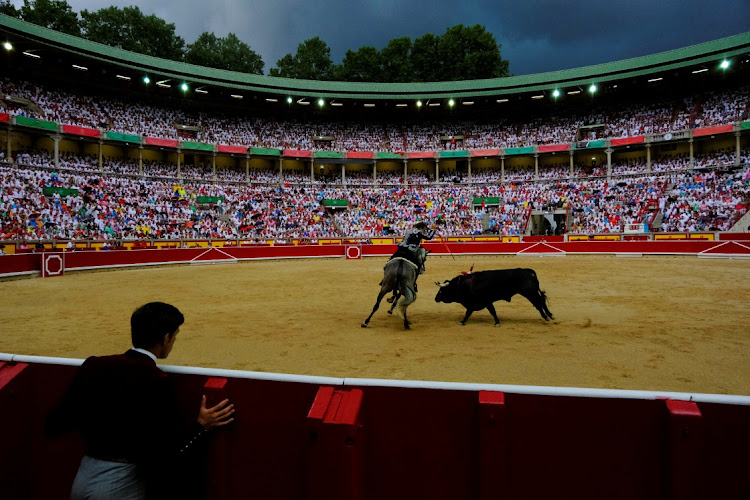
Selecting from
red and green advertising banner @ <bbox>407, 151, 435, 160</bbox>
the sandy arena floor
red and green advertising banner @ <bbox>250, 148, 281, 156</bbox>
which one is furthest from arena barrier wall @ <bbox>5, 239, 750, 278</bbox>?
red and green advertising banner @ <bbox>250, 148, 281, 156</bbox>

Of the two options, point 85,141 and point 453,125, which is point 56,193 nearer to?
point 85,141

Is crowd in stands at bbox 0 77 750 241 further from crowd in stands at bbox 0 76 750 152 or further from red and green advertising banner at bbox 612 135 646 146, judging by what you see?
red and green advertising banner at bbox 612 135 646 146

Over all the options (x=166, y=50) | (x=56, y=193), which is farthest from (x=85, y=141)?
(x=166, y=50)

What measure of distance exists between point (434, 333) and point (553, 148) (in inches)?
1552

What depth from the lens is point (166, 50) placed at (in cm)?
5841

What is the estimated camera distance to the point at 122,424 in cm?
187

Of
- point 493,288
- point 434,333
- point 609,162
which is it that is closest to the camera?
point 434,333

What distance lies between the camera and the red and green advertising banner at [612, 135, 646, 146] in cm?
3769

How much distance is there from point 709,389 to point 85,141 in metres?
41.9

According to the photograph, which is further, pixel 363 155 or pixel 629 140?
pixel 363 155

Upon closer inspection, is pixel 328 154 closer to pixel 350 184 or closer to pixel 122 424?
pixel 350 184

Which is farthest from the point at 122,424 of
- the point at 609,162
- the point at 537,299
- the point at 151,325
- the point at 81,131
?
the point at 609,162

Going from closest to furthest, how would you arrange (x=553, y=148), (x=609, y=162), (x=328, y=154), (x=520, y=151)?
(x=609, y=162), (x=553, y=148), (x=520, y=151), (x=328, y=154)

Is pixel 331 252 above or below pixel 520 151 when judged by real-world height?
below
